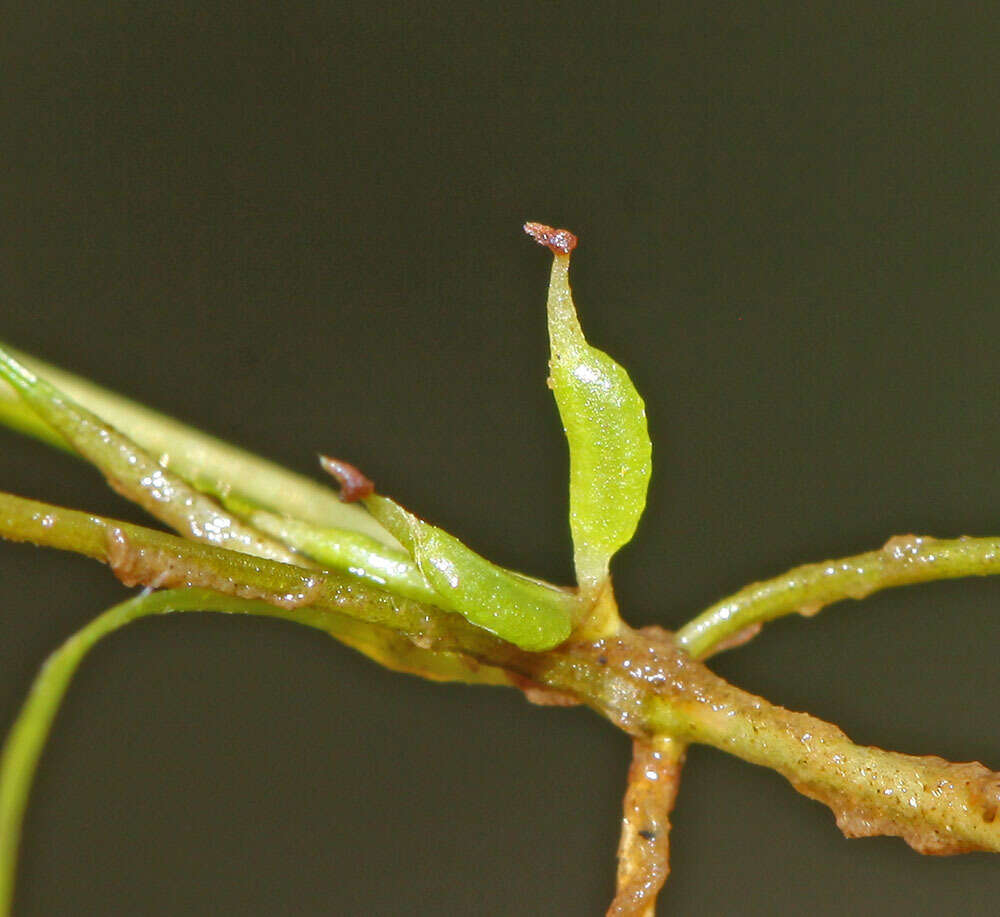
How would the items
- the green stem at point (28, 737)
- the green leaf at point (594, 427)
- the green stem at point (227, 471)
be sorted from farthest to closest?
the green stem at point (227, 471) → the green leaf at point (594, 427) → the green stem at point (28, 737)

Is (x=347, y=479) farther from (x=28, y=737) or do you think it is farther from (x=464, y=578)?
(x=28, y=737)

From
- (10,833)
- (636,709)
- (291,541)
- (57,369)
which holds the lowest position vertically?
(10,833)

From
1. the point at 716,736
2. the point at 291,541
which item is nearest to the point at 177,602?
the point at 291,541

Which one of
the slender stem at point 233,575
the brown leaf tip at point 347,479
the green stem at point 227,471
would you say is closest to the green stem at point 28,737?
the slender stem at point 233,575

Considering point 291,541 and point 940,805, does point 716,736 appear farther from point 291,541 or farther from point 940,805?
point 291,541

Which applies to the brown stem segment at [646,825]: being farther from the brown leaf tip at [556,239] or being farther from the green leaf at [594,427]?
the brown leaf tip at [556,239]

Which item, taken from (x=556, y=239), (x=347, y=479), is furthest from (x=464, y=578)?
(x=556, y=239)
